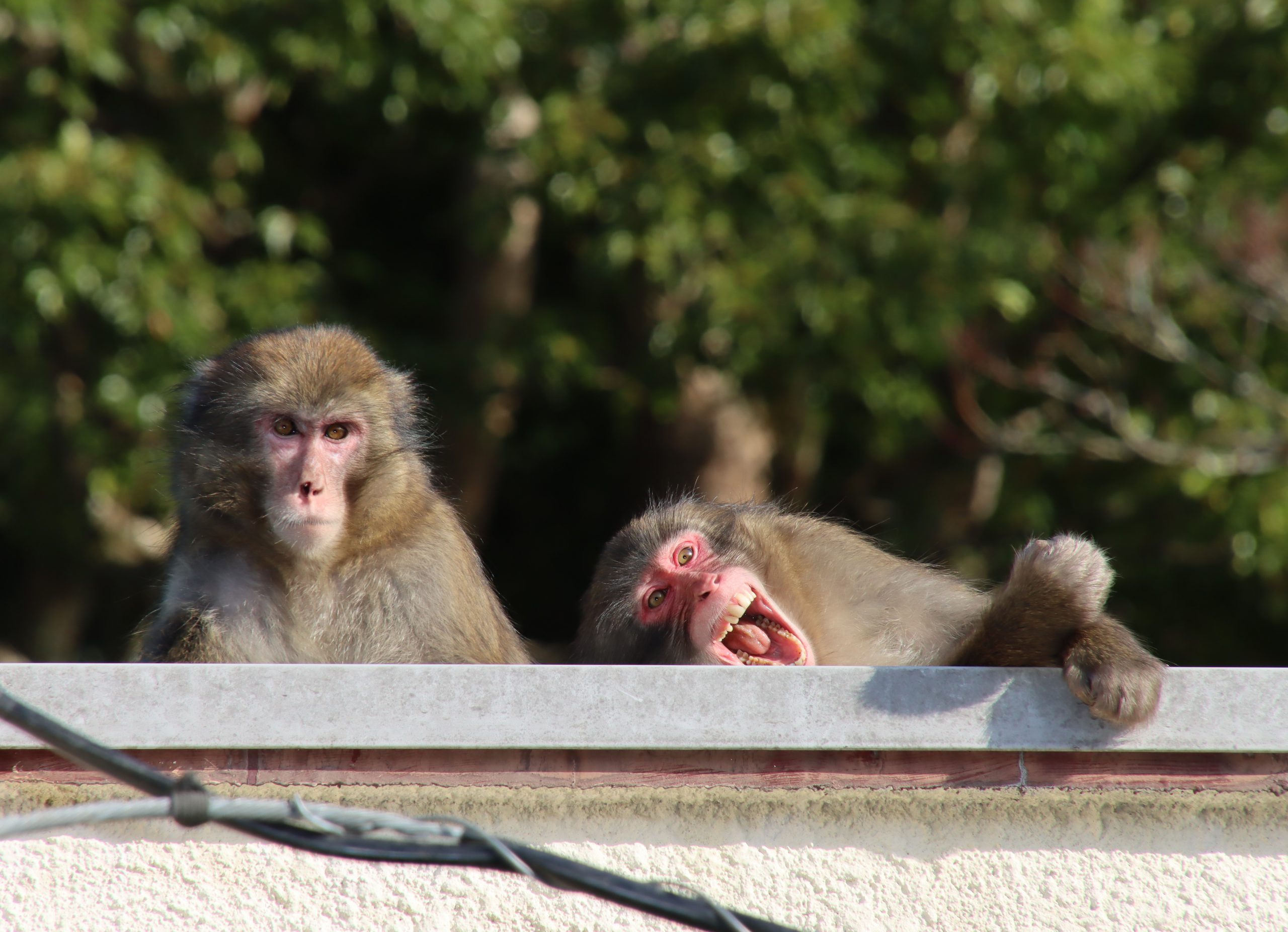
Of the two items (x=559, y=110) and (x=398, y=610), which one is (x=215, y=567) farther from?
(x=559, y=110)

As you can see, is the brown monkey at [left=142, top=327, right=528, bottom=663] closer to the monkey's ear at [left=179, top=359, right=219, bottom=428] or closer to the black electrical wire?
the monkey's ear at [left=179, top=359, right=219, bottom=428]

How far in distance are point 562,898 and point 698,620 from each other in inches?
48.4

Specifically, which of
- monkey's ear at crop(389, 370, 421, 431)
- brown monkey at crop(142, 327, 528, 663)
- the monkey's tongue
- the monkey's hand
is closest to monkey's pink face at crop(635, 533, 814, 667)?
the monkey's tongue

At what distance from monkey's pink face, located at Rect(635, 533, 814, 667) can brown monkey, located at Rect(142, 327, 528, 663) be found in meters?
0.46

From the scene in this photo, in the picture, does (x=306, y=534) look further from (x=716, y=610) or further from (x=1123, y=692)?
(x=1123, y=692)

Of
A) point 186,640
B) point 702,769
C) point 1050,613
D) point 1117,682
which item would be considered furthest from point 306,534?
point 1117,682

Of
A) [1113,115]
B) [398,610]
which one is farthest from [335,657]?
[1113,115]

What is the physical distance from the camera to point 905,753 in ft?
7.48

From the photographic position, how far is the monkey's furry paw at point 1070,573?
2828 millimetres

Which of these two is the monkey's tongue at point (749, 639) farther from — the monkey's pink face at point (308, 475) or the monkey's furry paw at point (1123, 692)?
the monkey's furry paw at point (1123, 692)

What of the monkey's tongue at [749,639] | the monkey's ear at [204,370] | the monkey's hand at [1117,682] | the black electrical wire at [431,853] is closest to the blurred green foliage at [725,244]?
the monkey's ear at [204,370]

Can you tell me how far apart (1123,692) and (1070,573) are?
616 mm

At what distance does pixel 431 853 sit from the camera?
154cm

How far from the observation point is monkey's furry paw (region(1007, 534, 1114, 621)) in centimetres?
283
